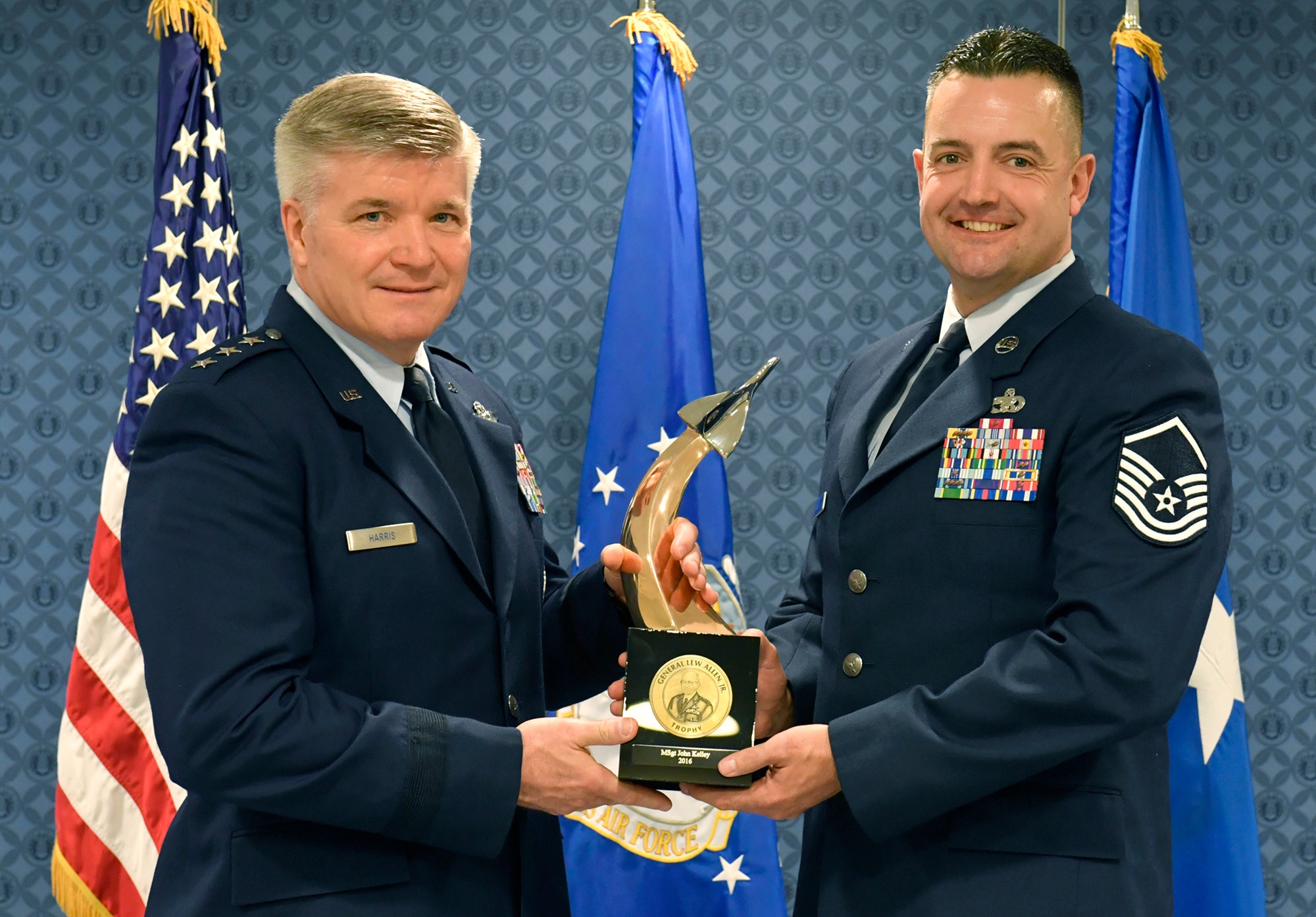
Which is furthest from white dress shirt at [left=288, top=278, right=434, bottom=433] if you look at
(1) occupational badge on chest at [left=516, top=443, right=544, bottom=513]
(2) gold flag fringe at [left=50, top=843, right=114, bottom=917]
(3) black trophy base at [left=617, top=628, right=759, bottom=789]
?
(2) gold flag fringe at [left=50, top=843, right=114, bottom=917]

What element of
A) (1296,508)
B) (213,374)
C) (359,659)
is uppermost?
(213,374)

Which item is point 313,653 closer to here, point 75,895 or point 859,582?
point 859,582

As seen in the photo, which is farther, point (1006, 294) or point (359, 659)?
point (1006, 294)

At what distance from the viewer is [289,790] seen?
4.69ft

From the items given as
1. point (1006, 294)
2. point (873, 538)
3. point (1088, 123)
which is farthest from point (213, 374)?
point (1088, 123)

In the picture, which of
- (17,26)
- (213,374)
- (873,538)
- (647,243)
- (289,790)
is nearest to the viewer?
(289,790)

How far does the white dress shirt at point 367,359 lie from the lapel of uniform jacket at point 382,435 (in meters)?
0.02

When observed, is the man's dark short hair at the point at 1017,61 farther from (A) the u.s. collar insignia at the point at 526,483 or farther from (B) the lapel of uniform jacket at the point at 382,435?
(B) the lapel of uniform jacket at the point at 382,435

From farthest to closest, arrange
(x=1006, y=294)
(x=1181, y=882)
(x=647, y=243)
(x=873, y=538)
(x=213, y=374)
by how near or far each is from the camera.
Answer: (x=647, y=243) → (x=1181, y=882) → (x=1006, y=294) → (x=873, y=538) → (x=213, y=374)

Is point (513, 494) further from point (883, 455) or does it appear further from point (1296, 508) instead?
point (1296, 508)

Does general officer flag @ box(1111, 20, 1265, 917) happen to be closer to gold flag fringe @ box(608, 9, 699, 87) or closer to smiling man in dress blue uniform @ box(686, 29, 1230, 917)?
gold flag fringe @ box(608, 9, 699, 87)

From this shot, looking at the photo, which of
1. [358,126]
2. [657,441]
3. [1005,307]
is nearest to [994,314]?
[1005,307]

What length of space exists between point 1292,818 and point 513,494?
292 centimetres

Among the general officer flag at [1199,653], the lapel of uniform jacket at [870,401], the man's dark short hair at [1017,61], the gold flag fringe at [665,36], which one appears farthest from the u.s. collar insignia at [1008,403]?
the gold flag fringe at [665,36]
